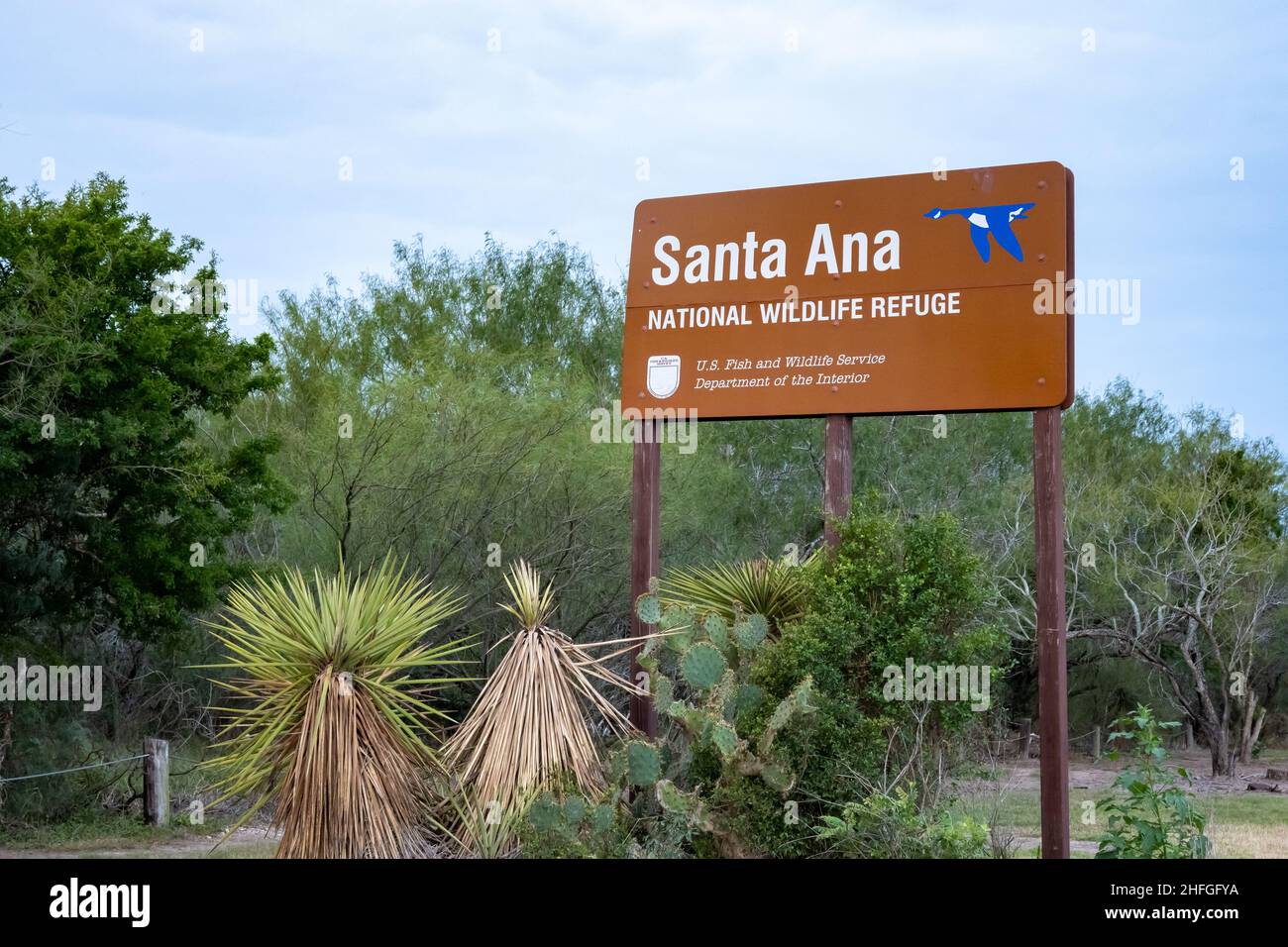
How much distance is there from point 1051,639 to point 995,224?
278cm

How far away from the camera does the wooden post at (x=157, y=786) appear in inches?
537

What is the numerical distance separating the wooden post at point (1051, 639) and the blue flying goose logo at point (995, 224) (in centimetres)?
114

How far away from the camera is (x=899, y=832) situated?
7.21m

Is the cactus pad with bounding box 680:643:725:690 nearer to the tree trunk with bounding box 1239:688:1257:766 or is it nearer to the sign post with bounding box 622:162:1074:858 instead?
the sign post with bounding box 622:162:1074:858

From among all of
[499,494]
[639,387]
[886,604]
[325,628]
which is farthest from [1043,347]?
[499,494]

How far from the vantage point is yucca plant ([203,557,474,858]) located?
7586 mm

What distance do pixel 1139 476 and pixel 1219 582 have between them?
6177mm

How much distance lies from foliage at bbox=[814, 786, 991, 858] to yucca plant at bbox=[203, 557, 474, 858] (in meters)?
2.39

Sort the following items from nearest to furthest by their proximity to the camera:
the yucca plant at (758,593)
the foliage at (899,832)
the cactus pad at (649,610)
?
the foliage at (899,832) → the cactus pad at (649,610) → the yucca plant at (758,593)

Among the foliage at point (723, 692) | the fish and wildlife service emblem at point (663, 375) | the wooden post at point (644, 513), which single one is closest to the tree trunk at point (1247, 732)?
the wooden post at point (644, 513)

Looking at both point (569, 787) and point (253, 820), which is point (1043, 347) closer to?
point (569, 787)

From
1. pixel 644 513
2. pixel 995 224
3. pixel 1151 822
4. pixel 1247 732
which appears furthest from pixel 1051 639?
pixel 1247 732

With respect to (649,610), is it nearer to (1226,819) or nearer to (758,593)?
(758,593)

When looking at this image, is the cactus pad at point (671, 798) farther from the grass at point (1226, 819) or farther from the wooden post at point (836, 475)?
the wooden post at point (836, 475)
